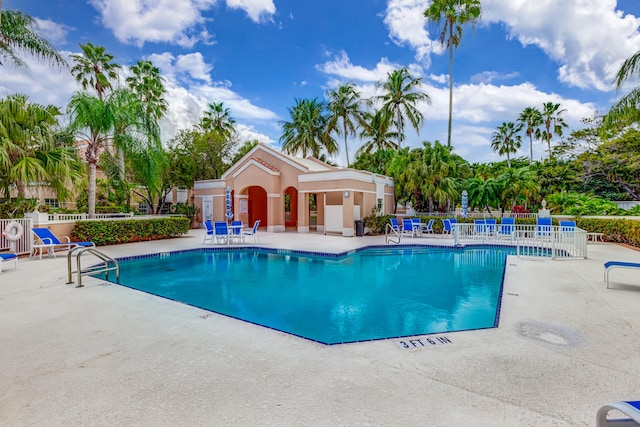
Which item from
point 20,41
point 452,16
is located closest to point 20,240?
point 20,41

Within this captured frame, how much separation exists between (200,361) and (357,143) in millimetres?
30259

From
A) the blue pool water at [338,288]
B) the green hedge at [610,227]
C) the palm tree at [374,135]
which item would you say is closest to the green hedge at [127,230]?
the blue pool water at [338,288]

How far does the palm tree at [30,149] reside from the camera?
11.4 m

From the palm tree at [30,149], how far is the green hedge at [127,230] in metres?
1.84

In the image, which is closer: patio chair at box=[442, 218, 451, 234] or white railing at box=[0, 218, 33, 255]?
white railing at box=[0, 218, 33, 255]

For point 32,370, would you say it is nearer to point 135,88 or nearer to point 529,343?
point 529,343

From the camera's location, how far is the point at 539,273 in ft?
27.4

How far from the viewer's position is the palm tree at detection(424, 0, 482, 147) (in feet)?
83.4

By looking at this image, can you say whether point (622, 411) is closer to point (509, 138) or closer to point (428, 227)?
point (428, 227)

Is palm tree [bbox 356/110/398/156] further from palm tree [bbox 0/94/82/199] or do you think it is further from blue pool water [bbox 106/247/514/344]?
palm tree [bbox 0/94/82/199]

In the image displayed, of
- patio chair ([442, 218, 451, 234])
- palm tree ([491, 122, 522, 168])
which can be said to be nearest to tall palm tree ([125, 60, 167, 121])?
patio chair ([442, 218, 451, 234])

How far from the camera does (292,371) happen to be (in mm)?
3268

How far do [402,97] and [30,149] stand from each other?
24.9 meters

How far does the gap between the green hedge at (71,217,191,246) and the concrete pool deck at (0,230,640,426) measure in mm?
9139
